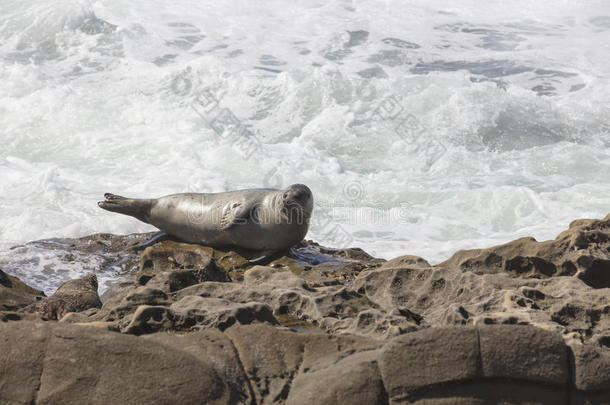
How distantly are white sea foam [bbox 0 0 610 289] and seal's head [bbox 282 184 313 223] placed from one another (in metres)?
2.55

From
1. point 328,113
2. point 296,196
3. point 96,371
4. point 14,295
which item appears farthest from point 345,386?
point 328,113

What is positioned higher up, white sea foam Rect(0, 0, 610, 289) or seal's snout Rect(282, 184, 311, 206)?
seal's snout Rect(282, 184, 311, 206)

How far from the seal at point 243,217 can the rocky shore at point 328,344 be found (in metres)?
2.40

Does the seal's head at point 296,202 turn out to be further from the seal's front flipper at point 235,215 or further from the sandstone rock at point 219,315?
the sandstone rock at point 219,315

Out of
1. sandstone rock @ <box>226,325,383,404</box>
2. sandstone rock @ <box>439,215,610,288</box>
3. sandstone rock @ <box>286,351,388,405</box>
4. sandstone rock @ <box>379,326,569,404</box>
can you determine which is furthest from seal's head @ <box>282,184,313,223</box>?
sandstone rock @ <box>379,326,569,404</box>

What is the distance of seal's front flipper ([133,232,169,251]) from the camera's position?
772 centimetres

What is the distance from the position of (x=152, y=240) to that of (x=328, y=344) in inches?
190

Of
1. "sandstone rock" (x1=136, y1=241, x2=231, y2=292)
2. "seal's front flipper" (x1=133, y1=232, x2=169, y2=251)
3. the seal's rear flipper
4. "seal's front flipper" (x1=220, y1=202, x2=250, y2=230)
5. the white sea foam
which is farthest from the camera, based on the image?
the white sea foam

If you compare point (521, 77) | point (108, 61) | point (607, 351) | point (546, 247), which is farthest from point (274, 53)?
point (607, 351)

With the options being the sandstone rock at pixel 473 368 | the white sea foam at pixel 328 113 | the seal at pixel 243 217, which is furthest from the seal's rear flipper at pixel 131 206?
the sandstone rock at pixel 473 368

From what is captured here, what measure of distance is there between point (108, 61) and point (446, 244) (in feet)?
37.2

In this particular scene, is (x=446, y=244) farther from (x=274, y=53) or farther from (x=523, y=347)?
(x=274, y=53)

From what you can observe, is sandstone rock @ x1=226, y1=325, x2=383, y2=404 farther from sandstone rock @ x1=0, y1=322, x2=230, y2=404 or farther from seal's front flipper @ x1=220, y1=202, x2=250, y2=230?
seal's front flipper @ x1=220, y1=202, x2=250, y2=230

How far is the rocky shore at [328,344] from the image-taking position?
2.92m
